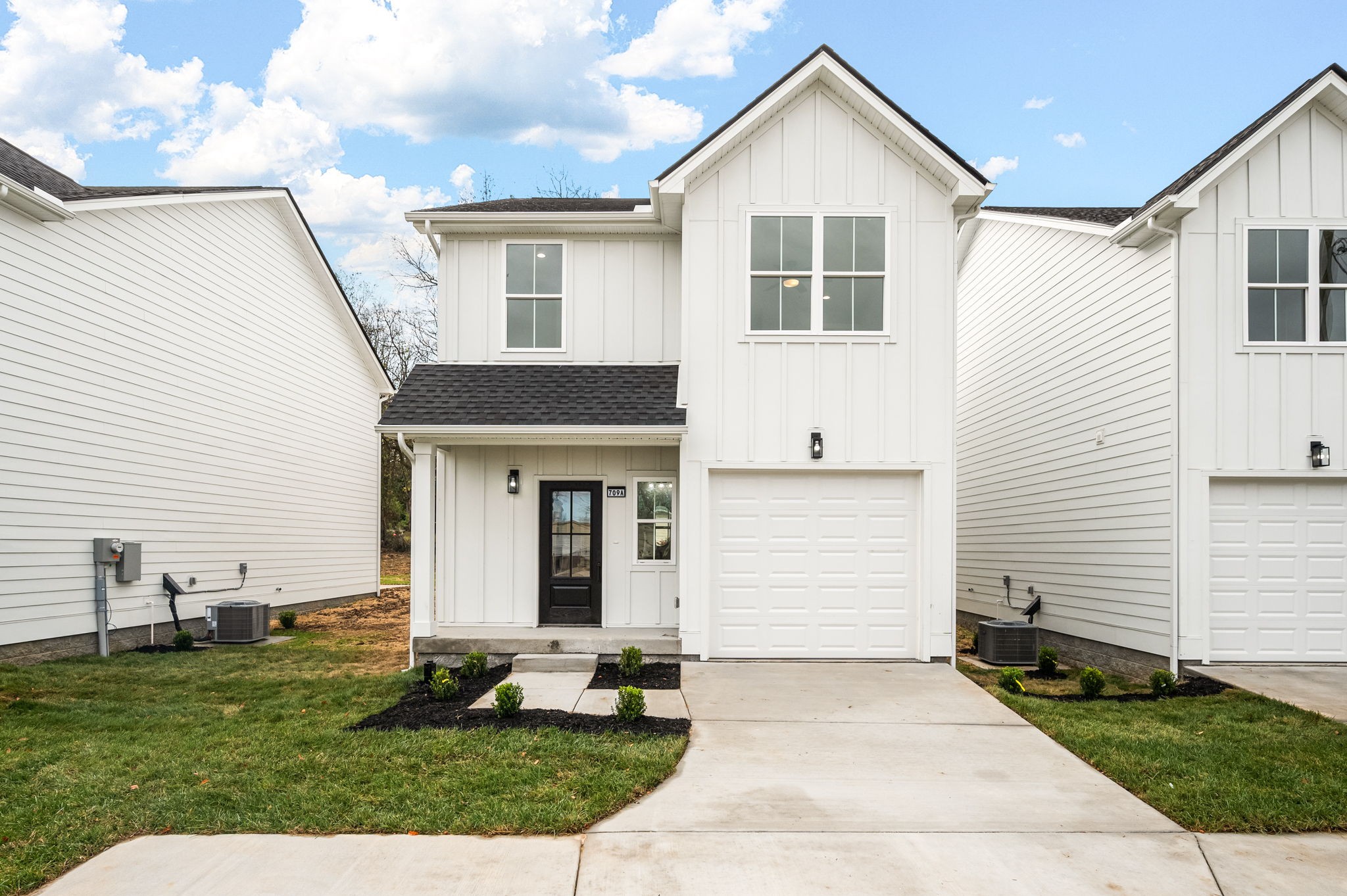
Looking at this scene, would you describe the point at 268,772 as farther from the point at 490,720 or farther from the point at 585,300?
the point at 585,300

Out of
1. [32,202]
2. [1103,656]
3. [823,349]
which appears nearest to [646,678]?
[823,349]

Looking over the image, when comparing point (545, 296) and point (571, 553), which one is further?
point (545, 296)

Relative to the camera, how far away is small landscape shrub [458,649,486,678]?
29.1 ft

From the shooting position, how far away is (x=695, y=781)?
5531 millimetres

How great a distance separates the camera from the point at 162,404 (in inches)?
495

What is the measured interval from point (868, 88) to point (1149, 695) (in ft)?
23.6

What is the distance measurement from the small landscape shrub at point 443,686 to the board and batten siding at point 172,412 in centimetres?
567

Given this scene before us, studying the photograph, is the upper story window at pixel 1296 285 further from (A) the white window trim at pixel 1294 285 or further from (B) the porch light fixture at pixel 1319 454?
(B) the porch light fixture at pixel 1319 454

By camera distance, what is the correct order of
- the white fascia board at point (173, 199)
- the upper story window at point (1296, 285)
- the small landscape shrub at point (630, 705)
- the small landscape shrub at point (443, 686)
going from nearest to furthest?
the small landscape shrub at point (630, 705), the small landscape shrub at point (443, 686), the upper story window at point (1296, 285), the white fascia board at point (173, 199)

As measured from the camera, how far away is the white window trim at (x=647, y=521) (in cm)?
1089

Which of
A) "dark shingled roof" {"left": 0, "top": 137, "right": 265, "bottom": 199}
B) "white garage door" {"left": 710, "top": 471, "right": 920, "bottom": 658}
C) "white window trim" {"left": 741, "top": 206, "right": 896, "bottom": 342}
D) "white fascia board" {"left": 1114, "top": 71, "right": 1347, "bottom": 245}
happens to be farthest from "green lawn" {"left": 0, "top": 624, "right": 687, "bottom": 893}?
"white fascia board" {"left": 1114, "top": 71, "right": 1347, "bottom": 245}

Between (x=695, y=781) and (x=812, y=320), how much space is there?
19.2ft

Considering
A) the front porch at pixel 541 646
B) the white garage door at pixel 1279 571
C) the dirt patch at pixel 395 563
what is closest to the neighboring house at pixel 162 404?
the front porch at pixel 541 646

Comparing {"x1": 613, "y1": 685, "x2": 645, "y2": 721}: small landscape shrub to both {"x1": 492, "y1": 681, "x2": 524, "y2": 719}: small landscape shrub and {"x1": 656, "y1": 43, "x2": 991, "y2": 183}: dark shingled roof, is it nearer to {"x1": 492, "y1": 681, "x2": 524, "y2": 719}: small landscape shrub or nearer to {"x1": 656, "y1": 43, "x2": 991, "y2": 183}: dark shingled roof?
{"x1": 492, "y1": 681, "x2": 524, "y2": 719}: small landscape shrub
